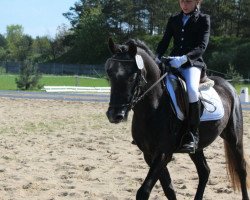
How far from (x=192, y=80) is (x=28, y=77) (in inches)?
1003

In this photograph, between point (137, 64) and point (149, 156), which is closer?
point (137, 64)

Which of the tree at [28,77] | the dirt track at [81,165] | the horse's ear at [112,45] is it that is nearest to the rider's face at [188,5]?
the horse's ear at [112,45]

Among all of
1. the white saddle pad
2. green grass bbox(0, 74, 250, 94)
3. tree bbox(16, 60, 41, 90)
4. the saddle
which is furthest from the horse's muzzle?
green grass bbox(0, 74, 250, 94)

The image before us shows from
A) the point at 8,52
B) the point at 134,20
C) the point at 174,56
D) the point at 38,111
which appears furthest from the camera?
the point at 8,52

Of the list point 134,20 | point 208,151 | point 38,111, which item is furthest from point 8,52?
point 208,151

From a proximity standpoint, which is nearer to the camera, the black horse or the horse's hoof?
the black horse

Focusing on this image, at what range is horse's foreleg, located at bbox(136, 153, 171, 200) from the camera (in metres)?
4.10

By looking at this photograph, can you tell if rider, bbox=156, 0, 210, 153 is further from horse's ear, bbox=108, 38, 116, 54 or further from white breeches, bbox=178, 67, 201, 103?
horse's ear, bbox=108, 38, 116, 54

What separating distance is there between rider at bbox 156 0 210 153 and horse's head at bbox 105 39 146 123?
0.65m

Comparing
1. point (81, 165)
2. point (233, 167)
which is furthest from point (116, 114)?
point (81, 165)

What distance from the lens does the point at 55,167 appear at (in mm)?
7305

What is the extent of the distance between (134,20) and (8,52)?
160ft

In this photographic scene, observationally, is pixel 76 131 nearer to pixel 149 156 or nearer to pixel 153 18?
pixel 149 156

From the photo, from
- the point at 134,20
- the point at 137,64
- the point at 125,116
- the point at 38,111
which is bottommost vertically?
the point at 38,111
